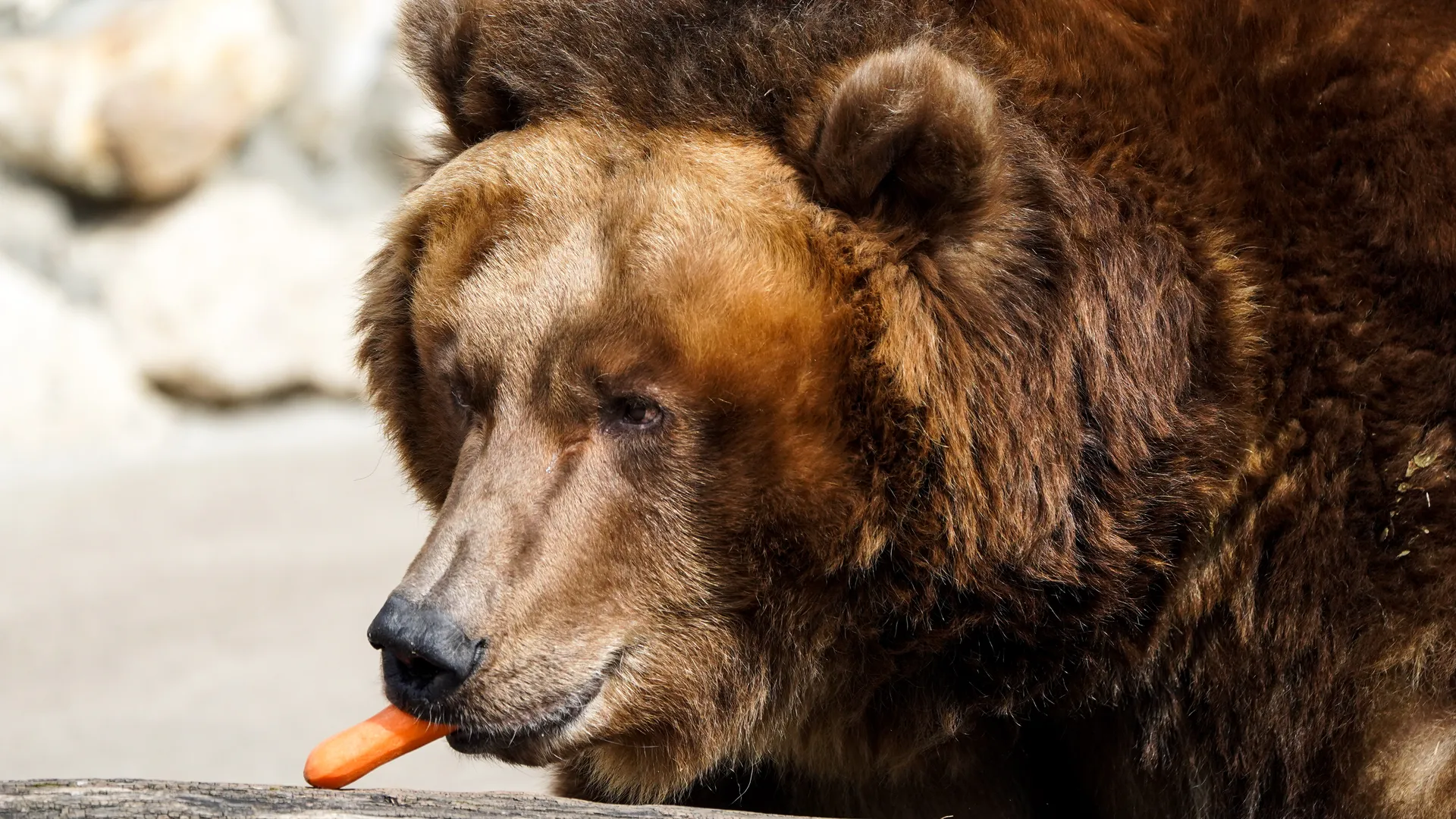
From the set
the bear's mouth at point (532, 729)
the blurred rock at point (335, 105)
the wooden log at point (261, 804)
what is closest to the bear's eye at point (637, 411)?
the bear's mouth at point (532, 729)

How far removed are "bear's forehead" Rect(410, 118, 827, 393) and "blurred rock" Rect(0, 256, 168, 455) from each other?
5.94m

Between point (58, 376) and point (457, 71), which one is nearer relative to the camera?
point (457, 71)

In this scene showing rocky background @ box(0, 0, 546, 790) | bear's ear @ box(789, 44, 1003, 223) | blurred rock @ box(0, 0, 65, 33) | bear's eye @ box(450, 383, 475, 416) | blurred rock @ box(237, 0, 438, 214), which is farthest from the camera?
blurred rock @ box(237, 0, 438, 214)

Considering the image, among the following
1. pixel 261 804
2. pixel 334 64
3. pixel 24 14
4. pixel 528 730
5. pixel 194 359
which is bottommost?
pixel 194 359

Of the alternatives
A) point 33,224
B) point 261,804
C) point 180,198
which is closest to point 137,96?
point 180,198

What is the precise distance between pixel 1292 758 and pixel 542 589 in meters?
1.45

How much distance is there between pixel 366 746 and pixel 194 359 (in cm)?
644

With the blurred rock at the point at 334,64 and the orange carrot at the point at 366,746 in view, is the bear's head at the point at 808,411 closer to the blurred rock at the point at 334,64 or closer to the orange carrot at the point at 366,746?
the orange carrot at the point at 366,746

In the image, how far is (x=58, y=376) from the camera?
28.3 feet

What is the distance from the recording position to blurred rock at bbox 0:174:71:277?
8781mm

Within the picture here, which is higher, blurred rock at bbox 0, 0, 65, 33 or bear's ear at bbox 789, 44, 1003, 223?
bear's ear at bbox 789, 44, 1003, 223

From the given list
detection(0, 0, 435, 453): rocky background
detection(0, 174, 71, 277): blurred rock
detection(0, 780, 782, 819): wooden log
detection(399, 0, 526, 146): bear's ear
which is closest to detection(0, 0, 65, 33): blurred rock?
detection(0, 0, 435, 453): rocky background

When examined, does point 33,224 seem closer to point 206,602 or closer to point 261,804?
point 206,602

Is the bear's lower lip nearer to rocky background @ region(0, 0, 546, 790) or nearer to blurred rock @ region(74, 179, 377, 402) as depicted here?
rocky background @ region(0, 0, 546, 790)
